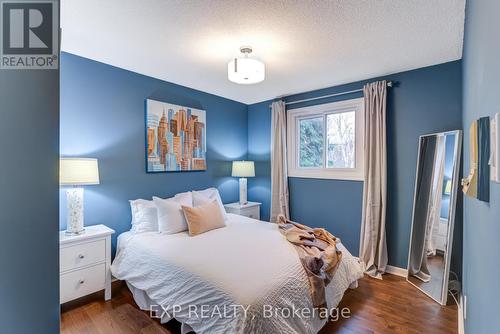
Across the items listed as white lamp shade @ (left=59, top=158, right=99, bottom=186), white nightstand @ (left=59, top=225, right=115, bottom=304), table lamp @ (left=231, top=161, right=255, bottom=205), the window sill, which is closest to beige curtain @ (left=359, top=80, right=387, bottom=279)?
the window sill

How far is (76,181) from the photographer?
2256mm

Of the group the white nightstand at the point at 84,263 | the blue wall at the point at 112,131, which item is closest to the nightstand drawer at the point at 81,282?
the white nightstand at the point at 84,263

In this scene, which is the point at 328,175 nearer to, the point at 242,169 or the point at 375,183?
the point at 375,183

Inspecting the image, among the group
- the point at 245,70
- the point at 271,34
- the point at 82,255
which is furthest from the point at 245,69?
the point at 82,255

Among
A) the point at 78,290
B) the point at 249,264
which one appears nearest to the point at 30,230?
the point at 249,264

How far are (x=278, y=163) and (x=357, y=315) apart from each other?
2337 mm

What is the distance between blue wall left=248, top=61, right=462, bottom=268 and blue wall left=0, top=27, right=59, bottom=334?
3285mm

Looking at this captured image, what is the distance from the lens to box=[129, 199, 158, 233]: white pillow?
268cm

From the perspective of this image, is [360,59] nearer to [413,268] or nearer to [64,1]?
[413,268]

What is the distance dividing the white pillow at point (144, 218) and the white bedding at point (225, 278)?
102 millimetres

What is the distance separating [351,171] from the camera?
11.1 ft

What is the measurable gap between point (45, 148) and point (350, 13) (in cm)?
203

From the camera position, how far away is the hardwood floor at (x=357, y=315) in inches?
79.5

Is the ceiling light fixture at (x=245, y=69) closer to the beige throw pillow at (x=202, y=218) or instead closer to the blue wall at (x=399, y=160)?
the beige throw pillow at (x=202, y=218)
